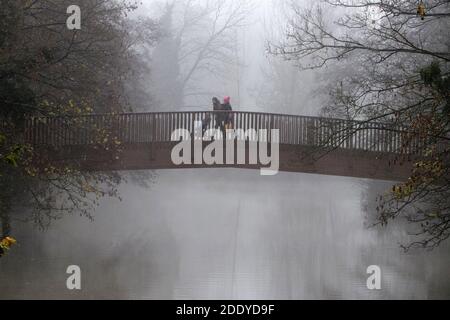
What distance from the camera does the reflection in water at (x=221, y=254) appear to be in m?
16.9

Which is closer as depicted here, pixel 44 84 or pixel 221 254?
pixel 44 84

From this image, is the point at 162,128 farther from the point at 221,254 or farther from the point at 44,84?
the point at 44,84

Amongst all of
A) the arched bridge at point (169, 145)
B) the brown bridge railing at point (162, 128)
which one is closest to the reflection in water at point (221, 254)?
the arched bridge at point (169, 145)

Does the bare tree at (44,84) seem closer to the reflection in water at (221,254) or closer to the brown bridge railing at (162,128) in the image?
the brown bridge railing at (162,128)

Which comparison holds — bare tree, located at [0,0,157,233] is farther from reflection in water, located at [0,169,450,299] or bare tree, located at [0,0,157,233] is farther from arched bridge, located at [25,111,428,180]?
reflection in water, located at [0,169,450,299]

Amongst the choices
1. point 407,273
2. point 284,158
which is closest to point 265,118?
point 284,158

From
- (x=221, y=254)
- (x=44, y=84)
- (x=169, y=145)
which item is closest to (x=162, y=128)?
(x=169, y=145)

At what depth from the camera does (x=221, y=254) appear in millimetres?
21469

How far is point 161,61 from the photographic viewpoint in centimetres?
4866

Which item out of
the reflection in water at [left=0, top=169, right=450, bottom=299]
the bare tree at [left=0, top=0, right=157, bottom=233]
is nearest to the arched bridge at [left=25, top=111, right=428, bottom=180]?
the bare tree at [left=0, top=0, right=157, bottom=233]

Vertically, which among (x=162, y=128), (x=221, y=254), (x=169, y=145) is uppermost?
(x=162, y=128)

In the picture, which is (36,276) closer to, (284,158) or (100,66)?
(100,66)
